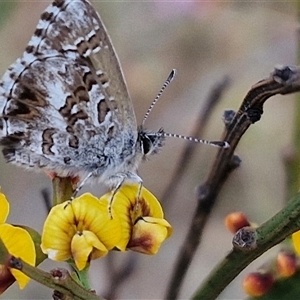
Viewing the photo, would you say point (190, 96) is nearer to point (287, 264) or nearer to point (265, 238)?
point (287, 264)

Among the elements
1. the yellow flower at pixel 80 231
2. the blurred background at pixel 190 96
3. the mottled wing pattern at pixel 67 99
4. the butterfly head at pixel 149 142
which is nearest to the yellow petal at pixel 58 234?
the yellow flower at pixel 80 231

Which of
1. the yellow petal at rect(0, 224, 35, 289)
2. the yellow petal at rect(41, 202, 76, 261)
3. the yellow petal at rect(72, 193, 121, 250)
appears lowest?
the yellow petal at rect(0, 224, 35, 289)

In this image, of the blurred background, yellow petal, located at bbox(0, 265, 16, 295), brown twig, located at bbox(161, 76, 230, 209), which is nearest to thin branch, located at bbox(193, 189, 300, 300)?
yellow petal, located at bbox(0, 265, 16, 295)

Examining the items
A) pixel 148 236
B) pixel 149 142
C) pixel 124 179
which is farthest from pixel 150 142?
pixel 148 236

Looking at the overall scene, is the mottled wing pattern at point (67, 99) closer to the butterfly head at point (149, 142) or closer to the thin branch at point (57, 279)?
the butterfly head at point (149, 142)

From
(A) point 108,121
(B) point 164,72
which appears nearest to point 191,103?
(B) point 164,72

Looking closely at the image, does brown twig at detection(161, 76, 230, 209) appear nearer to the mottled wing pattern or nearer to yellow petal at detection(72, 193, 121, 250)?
the mottled wing pattern
